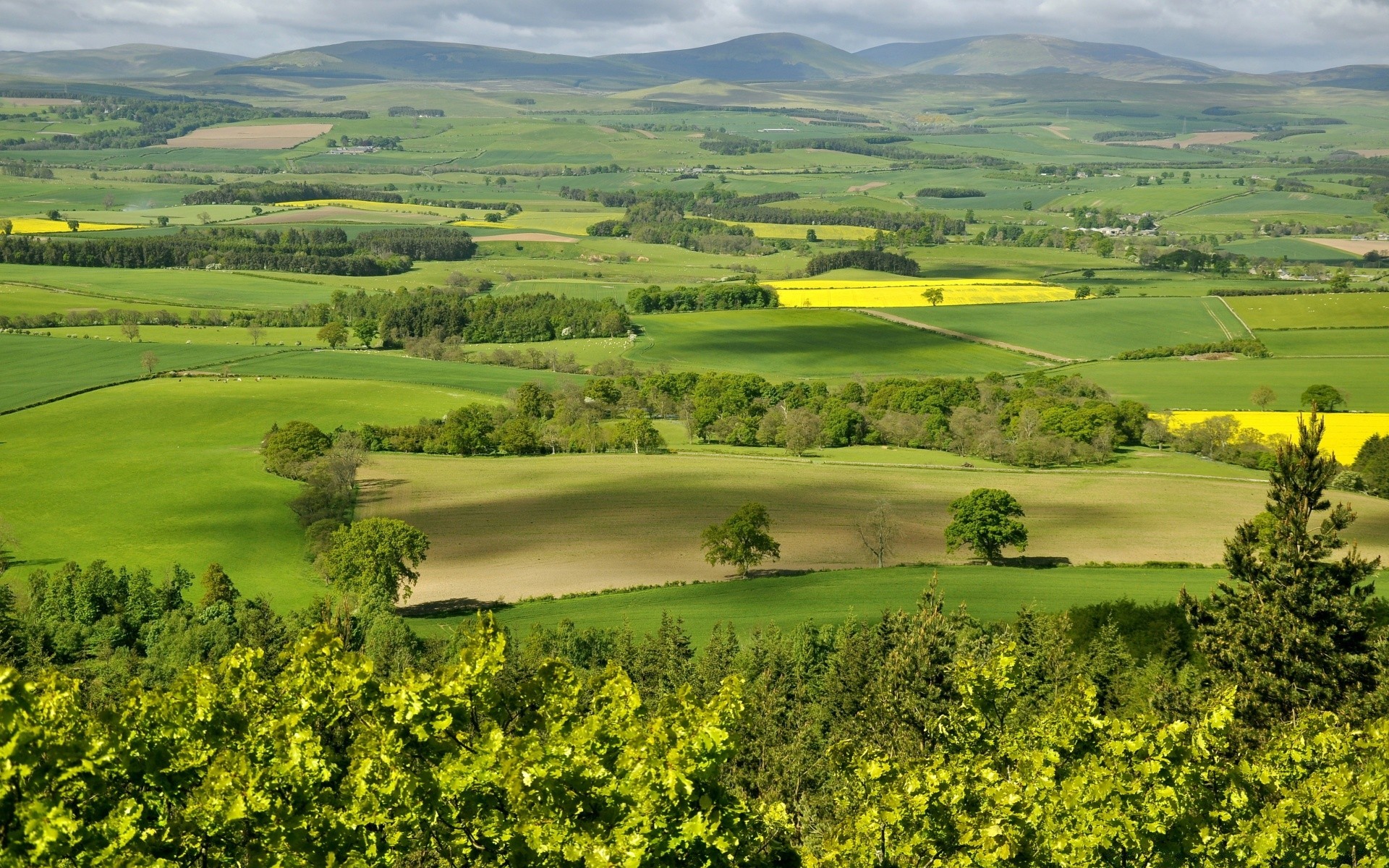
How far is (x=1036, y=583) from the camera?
63312 mm

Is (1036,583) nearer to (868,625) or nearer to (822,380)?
(868,625)

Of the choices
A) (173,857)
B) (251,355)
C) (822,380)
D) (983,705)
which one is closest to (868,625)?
(983,705)

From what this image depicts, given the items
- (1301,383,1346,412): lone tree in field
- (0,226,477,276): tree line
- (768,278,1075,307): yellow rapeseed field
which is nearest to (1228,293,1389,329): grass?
(768,278,1075,307): yellow rapeseed field

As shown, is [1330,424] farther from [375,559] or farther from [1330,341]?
[375,559]

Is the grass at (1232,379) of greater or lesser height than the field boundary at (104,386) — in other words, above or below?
above

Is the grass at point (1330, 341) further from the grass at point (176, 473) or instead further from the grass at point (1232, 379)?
the grass at point (176, 473)

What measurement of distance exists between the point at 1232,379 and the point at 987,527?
2518 inches

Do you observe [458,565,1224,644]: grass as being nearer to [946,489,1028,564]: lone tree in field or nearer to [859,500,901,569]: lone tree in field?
[946,489,1028,564]: lone tree in field

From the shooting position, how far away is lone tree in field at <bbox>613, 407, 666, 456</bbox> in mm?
96312

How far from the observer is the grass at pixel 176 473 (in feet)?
222

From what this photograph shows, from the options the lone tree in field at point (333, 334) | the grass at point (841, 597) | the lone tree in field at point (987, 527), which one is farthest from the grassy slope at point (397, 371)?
the lone tree in field at point (987, 527)

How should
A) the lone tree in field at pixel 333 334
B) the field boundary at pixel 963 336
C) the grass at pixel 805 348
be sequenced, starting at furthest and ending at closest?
the field boundary at pixel 963 336
the lone tree in field at pixel 333 334
the grass at pixel 805 348

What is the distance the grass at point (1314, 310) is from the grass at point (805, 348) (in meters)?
34.4

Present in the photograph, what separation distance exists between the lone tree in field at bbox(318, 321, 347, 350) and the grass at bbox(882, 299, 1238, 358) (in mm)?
68408
